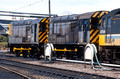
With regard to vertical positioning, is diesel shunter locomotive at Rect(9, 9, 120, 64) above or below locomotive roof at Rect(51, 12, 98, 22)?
below

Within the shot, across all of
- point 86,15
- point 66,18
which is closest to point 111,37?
point 86,15

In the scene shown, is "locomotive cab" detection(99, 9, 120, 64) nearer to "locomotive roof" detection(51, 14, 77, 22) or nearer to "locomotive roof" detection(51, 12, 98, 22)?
"locomotive roof" detection(51, 12, 98, 22)

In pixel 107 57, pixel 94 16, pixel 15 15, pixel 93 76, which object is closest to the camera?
pixel 93 76

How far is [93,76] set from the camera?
9.01 m

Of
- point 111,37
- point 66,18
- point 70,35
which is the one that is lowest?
point 111,37

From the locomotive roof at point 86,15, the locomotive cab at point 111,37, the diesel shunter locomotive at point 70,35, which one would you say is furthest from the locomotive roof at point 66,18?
the locomotive cab at point 111,37

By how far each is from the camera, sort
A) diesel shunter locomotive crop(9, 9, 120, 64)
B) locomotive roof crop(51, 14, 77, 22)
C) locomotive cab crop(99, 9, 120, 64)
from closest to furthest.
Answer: locomotive cab crop(99, 9, 120, 64), diesel shunter locomotive crop(9, 9, 120, 64), locomotive roof crop(51, 14, 77, 22)

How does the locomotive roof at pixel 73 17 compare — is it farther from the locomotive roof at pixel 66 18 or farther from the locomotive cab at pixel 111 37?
the locomotive cab at pixel 111 37

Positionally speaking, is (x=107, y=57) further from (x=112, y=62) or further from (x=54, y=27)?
(x=54, y=27)

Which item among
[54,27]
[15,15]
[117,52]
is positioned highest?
[15,15]

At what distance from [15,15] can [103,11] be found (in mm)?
46502

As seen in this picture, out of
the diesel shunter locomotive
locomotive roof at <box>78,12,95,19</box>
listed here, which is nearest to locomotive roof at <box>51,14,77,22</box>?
the diesel shunter locomotive

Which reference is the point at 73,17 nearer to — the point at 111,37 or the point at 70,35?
the point at 70,35

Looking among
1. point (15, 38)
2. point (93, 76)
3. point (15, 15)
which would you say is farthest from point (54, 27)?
point (15, 15)
